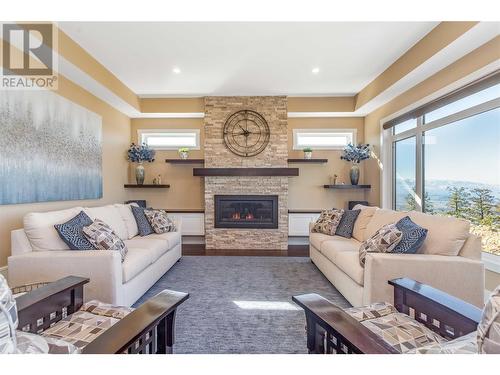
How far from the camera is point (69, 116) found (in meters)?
3.42

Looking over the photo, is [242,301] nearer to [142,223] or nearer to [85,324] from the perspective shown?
[85,324]

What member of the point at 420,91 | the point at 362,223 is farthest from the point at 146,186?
the point at 420,91

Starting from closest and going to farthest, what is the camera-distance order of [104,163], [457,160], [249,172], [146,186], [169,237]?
[457,160] → [169,237] → [104,163] → [249,172] → [146,186]

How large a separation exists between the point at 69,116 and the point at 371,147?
16.6 feet

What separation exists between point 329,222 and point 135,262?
2.57m

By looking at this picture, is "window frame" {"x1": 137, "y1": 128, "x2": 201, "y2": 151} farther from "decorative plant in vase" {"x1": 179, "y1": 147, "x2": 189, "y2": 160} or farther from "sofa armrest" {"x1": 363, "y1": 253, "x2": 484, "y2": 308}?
"sofa armrest" {"x1": 363, "y1": 253, "x2": 484, "y2": 308}

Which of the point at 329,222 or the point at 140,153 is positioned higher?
the point at 140,153

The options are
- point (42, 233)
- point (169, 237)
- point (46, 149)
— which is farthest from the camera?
point (169, 237)

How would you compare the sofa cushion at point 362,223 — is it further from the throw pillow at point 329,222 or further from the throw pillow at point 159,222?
the throw pillow at point 159,222

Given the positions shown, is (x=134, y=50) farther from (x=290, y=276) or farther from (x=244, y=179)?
(x=290, y=276)

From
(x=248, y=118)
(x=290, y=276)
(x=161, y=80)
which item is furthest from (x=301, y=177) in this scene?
(x=161, y=80)

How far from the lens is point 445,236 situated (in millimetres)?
2184
